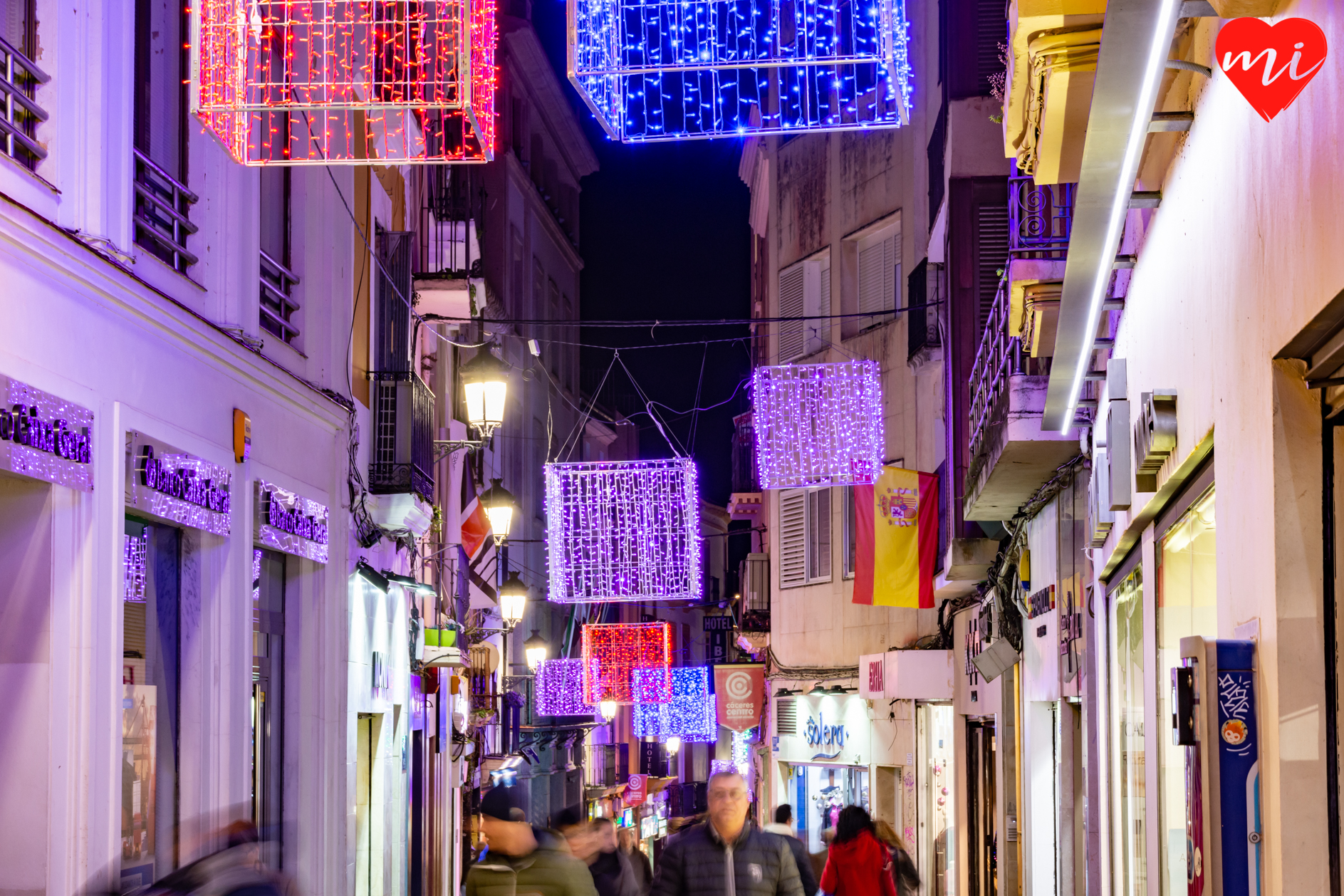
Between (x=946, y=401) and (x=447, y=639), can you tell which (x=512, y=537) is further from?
(x=946, y=401)

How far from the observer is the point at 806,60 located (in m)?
7.58

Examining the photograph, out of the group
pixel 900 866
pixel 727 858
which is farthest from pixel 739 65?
pixel 900 866

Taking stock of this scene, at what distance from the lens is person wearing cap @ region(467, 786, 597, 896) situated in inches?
315

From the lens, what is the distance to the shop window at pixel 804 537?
29797mm

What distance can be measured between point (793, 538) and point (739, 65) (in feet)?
79.2

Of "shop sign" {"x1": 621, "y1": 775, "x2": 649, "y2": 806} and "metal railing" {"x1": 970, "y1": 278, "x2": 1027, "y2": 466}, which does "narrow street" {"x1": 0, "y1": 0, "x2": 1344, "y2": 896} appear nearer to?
"metal railing" {"x1": 970, "y1": 278, "x2": 1027, "y2": 466}

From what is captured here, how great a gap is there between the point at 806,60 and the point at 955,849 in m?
16.1

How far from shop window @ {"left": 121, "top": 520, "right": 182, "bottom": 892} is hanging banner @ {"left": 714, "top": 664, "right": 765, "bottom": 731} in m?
27.2

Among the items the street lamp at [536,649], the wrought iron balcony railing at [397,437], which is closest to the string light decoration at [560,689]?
the street lamp at [536,649]

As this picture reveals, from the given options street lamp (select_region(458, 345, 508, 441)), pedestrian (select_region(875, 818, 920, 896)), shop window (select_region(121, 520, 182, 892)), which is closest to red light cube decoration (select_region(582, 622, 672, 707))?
street lamp (select_region(458, 345, 508, 441))

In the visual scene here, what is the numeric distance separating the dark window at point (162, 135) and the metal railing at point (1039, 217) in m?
5.68

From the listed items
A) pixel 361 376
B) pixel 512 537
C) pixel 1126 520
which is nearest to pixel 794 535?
pixel 512 537

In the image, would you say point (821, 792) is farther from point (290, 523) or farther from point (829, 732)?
point (290, 523)

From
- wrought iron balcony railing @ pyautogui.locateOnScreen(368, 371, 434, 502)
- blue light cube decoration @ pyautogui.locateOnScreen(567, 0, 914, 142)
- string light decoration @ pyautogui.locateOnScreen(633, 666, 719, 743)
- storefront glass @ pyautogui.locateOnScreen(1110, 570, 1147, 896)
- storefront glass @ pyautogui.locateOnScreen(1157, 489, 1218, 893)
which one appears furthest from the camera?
string light decoration @ pyautogui.locateOnScreen(633, 666, 719, 743)
